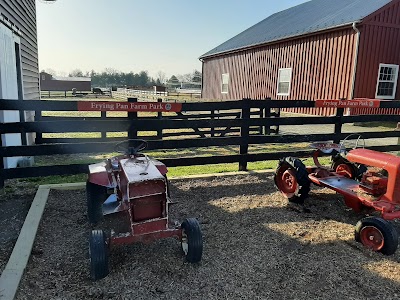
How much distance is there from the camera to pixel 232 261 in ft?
11.2

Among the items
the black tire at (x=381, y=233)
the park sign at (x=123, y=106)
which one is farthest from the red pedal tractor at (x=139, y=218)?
the park sign at (x=123, y=106)

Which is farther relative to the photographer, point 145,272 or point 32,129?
point 32,129

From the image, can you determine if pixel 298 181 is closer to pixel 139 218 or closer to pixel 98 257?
pixel 139 218

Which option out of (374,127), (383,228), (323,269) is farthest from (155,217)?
(374,127)

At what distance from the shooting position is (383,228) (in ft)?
11.5

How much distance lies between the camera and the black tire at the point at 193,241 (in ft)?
10.6

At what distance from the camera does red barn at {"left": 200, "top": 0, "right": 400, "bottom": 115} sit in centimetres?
1475

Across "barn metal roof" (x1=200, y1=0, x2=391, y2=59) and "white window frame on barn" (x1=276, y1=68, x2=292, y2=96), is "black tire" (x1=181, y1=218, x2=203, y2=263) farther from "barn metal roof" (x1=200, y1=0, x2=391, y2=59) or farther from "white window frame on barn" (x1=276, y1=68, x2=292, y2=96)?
"white window frame on barn" (x1=276, y1=68, x2=292, y2=96)

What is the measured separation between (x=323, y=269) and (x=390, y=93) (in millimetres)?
15135

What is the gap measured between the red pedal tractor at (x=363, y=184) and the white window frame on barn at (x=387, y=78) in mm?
12048

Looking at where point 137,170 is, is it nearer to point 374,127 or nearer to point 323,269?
point 323,269

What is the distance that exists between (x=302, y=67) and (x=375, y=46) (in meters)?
3.82

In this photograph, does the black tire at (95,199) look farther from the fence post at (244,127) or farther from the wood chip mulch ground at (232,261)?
the fence post at (244,127)

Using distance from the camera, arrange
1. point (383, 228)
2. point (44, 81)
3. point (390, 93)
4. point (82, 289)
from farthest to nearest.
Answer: point (44, 81), point (390, 93), point (383, 228), point (82, 289)
